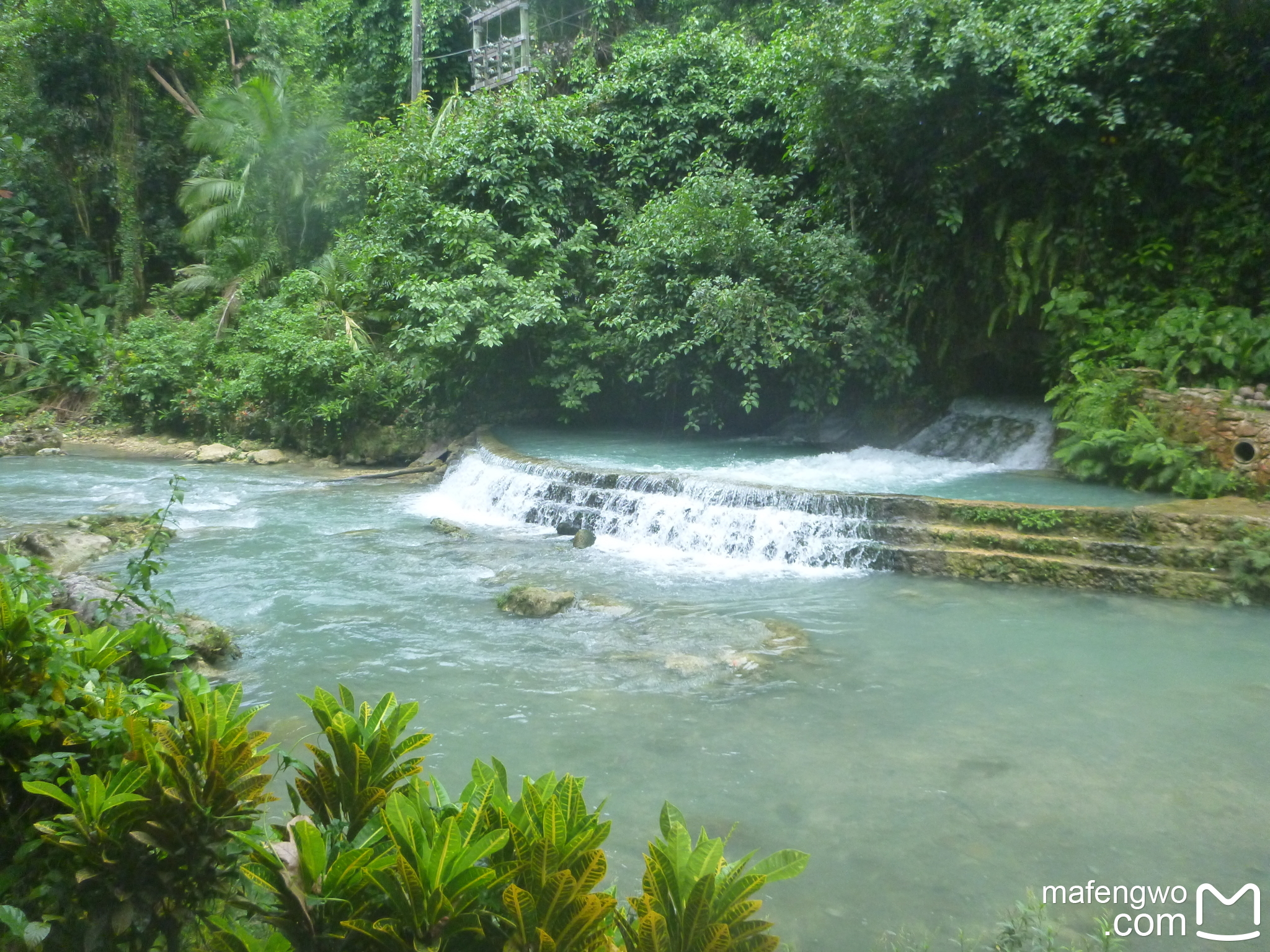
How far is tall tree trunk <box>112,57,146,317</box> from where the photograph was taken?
72.4 ft

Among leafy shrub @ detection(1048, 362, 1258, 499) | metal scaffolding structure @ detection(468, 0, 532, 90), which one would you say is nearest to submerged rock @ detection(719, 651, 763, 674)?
leafy shrub @ detection(1048, 362, 1258, 499)

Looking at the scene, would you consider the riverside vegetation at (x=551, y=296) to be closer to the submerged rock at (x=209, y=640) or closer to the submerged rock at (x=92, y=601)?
the submerged rock at (x=92, y=601)

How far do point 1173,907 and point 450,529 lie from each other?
8.19 metres

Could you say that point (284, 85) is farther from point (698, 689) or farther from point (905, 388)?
point (698, 689)

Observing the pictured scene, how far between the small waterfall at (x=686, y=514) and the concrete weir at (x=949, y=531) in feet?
0.04

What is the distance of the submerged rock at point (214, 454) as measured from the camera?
16.0 m

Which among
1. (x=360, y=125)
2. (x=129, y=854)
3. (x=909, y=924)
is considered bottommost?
(x=909, y=924)

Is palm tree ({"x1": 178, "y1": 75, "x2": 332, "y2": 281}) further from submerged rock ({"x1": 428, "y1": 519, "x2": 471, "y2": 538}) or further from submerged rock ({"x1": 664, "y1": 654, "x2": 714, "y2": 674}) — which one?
submerged rock ({"x1": 664, "y1": 654, "x2": 714, "y2": 674})

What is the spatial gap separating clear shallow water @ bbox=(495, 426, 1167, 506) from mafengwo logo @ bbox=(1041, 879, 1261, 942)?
615 cm

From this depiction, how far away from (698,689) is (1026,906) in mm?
2631

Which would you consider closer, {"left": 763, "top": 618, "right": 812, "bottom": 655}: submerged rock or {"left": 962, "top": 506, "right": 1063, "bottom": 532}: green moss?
{"left": 763, "top": 618, "right": 812, "bottom": 655}: submerged rock

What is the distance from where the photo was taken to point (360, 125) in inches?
867

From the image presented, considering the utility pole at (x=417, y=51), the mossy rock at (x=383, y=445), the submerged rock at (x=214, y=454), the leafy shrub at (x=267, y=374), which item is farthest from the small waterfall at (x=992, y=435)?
the utility pole at (x=417, y=51)

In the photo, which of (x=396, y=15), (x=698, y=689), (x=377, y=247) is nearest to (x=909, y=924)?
(x=698, y=689)
